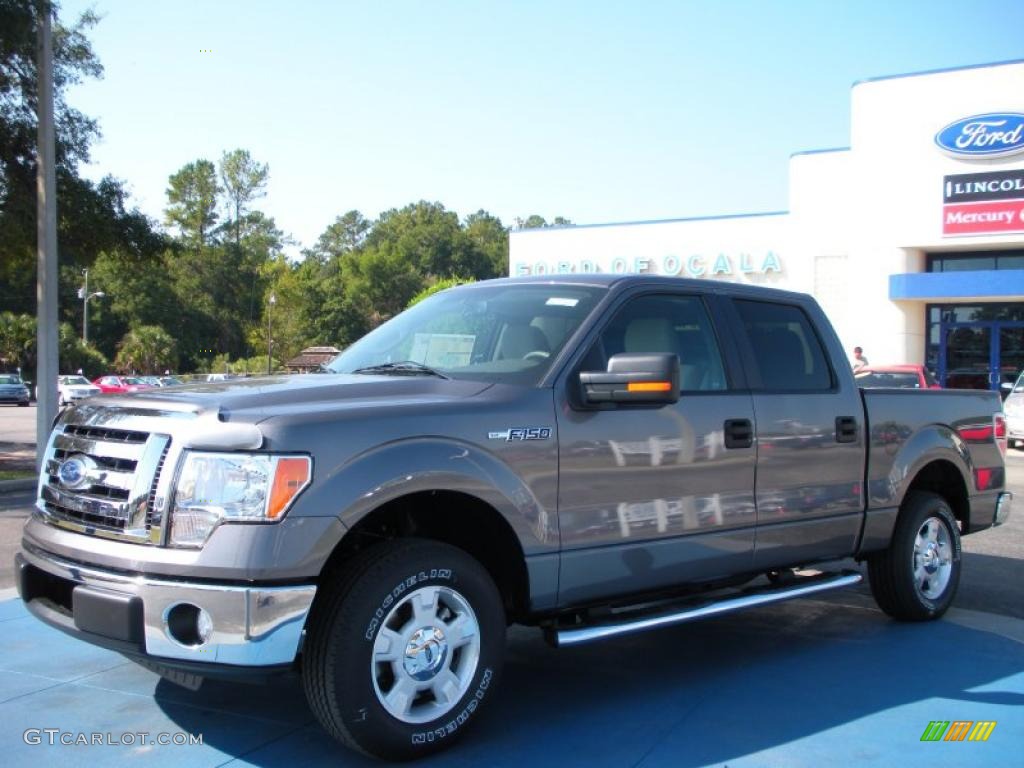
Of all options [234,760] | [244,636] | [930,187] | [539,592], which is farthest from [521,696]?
[930,187]

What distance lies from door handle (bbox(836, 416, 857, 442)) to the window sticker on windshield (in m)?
2.08

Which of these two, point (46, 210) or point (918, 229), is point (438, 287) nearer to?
point (918, 229)

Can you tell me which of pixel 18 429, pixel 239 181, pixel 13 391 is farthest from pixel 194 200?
pixel 18 429

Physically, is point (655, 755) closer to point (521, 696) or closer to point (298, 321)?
point (521, 696)

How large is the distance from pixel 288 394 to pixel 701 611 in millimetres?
2127

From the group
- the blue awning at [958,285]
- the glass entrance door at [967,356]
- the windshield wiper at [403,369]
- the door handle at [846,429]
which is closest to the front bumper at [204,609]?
the windshield wiper at [403,369]

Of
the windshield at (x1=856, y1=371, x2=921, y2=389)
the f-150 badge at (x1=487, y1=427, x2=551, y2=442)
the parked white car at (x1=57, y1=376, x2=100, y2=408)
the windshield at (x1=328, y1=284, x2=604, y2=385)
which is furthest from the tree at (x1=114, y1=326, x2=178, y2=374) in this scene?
the f-150 badge at (x1=487, y1=427, x2=551, y2=442)

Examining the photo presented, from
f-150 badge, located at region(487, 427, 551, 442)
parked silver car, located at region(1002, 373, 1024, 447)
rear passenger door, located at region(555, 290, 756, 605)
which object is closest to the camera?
f-150 badge, located at region(487, 427, 551, 442)

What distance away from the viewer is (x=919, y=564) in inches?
239

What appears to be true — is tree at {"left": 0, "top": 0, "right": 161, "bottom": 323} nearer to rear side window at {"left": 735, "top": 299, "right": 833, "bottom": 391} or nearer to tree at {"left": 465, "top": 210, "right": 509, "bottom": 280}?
rear side window at {"left": 735, "top": 299, "right": 833, "bottom": 391}

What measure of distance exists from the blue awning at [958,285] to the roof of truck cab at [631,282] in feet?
73.8

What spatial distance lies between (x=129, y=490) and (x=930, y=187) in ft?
87.5

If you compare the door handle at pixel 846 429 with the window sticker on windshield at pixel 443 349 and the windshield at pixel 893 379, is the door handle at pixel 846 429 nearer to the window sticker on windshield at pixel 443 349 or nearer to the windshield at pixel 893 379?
the window sticker on windshield at pixel 443 349

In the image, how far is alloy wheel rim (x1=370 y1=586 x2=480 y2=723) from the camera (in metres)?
3.70
